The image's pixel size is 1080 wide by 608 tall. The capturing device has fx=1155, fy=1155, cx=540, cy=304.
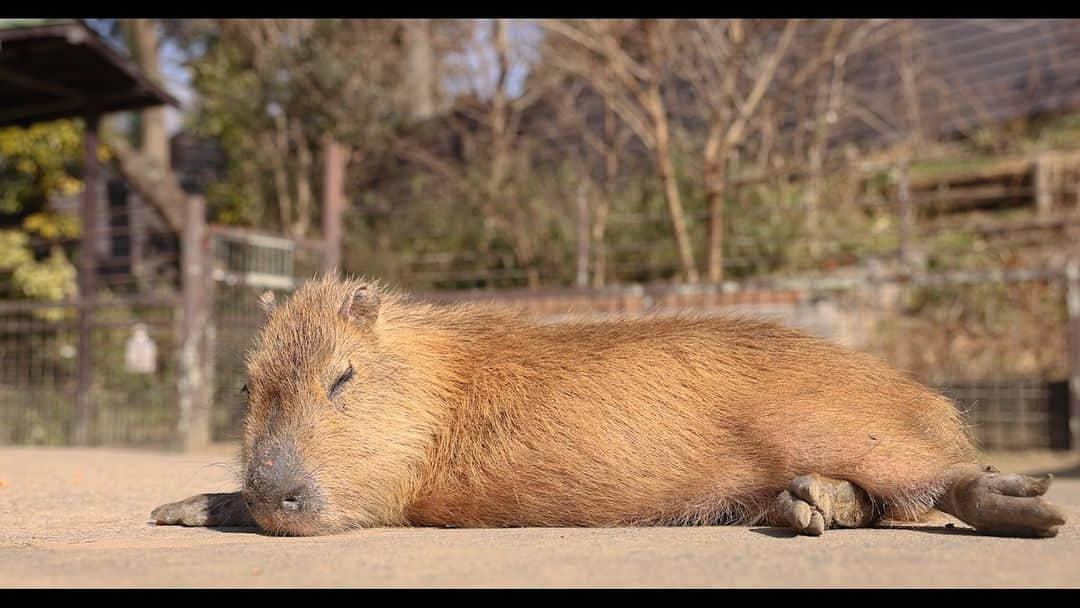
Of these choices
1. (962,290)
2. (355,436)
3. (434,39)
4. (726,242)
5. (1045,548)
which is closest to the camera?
(1045,548)

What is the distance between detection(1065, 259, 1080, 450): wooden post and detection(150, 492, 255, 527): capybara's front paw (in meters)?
7.78

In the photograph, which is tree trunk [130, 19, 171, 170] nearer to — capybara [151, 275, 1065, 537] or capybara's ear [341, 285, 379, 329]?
capybara's ear [341, 285, 379, 329]

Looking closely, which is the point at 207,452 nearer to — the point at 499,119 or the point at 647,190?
the point at 647,190

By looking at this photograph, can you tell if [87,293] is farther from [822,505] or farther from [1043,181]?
[1043,181]

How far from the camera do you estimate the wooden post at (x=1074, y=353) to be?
963 cm

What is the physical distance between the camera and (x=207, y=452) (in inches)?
406

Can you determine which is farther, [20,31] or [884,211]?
[884,211]

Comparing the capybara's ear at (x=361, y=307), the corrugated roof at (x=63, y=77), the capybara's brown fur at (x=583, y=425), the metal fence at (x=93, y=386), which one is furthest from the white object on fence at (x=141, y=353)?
the capybara's ear at (x=361, y=307)

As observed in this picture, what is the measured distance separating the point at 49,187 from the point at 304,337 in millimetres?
15370

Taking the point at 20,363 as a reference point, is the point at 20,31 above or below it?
above

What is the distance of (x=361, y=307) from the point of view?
4152 mm

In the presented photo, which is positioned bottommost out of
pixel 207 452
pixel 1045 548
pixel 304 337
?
pixel 207 452

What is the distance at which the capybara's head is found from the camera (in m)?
3.64

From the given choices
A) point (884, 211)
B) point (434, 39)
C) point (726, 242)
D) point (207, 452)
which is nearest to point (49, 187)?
point (434, 39)
